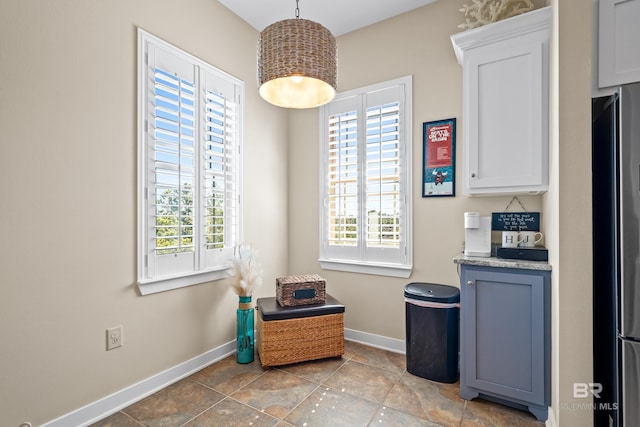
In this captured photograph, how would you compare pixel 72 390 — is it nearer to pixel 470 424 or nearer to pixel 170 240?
pixel 170 240

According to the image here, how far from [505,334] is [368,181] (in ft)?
5.18

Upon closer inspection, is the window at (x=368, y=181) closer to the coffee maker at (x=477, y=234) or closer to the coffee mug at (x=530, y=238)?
the coffee maker at (x=477, y=234)

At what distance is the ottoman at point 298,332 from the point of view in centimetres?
236

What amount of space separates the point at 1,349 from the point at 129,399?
77cm

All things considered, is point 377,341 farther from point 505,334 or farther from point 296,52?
point 296,52

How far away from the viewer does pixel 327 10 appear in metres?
2.66

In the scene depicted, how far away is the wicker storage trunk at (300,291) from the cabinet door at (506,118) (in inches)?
54.5

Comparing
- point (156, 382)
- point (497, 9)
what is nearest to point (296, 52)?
point (497, 9)

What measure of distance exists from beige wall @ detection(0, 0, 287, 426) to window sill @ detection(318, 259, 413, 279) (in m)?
1.33

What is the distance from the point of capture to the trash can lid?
215 centimetres

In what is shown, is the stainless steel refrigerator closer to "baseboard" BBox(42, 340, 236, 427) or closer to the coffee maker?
the coffee maker

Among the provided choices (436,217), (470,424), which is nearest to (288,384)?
(470,424)
